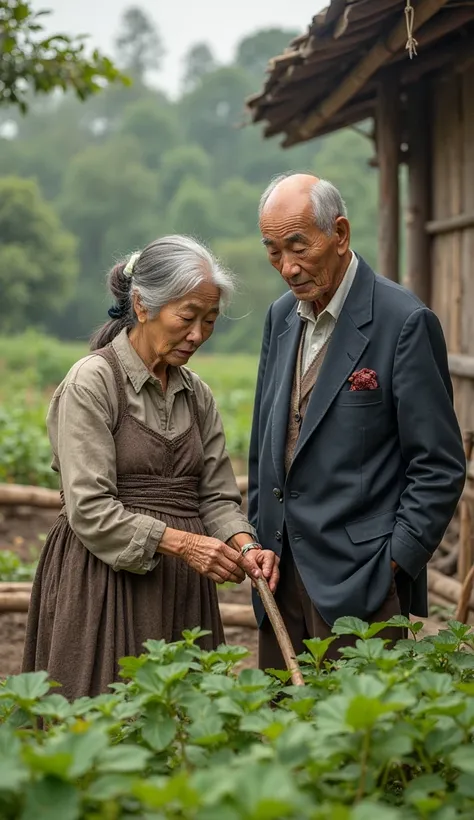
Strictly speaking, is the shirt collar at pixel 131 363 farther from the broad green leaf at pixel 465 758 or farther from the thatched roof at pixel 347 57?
the thatched roof at pixel 347 57

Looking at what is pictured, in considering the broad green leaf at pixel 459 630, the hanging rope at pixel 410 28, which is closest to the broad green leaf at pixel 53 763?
the broad green leaf at pixel 459 630

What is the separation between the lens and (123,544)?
8.96 feet

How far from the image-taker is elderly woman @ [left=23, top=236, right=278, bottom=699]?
273 centimetres

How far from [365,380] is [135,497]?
702mm

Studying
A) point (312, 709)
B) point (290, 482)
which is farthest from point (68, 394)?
point (312, 709)

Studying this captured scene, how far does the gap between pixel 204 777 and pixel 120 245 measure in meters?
66.7

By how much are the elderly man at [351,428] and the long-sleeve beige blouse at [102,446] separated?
39cm

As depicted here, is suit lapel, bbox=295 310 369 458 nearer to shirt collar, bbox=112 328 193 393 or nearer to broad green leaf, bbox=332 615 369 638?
shirt collar, bbox=112 328 193 393

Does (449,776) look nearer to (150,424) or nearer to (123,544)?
(123,544)

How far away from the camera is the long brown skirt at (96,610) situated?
2832mm

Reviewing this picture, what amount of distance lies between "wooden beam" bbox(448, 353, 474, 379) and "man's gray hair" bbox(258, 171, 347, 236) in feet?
9.38

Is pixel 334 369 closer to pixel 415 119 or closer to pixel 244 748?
pixel 244 748

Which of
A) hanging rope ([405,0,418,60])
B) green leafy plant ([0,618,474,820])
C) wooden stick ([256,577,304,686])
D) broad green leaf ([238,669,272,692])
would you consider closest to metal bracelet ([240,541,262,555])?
wooden stick ([256,577,304,686])

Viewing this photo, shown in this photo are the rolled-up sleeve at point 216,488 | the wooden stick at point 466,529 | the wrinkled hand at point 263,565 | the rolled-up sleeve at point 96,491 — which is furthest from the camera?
the wooden stick at point 466,529
